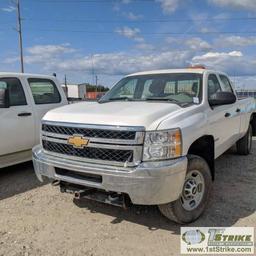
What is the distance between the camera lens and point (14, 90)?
6.16 m

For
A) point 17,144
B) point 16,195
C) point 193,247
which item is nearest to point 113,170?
point 193,247

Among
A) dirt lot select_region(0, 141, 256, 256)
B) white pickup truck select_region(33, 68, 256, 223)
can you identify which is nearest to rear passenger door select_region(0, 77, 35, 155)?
dirt lot select_region(0, 141, 256, 256)

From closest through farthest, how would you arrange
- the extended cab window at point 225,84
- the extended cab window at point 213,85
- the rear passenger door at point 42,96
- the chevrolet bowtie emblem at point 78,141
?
1. the chevrolet bowtie emblem at point 78,141
2. the extended cab window at point 213,85
3. the extended cab window at point 225,84
4. the rear passenger door at point 42,96

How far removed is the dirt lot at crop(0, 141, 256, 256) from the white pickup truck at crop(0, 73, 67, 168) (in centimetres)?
72

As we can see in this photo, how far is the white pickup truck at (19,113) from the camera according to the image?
5.84 meters

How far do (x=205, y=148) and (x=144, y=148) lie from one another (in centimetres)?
137

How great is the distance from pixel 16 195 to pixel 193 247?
2921 millimetres

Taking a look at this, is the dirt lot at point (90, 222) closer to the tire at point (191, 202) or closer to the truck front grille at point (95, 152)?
the tire at point (191, 202)

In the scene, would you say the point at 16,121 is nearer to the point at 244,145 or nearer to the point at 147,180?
the point at 147,180

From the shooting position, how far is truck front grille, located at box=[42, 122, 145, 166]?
11.6ft

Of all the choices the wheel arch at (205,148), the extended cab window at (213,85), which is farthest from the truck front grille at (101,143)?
the extended cab window at (213,85)

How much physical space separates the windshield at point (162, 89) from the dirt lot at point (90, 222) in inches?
61.9

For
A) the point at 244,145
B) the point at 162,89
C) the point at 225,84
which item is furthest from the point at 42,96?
the point at 244,145

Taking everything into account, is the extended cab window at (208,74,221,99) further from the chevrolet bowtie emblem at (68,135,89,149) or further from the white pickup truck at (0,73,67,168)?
the white pickup truck at (0,73,67,168)
